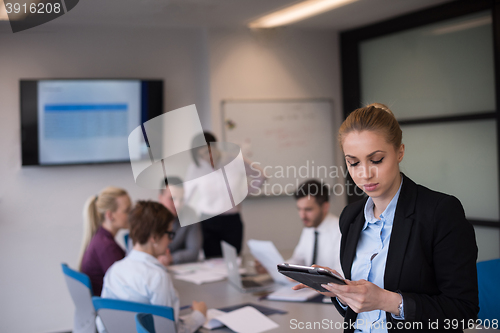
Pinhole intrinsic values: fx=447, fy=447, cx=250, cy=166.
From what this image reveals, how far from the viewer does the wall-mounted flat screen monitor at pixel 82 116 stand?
3.48 metres

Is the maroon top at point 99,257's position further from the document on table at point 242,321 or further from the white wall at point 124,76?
the white wall at point 124,76

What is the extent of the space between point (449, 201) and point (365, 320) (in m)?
0.42

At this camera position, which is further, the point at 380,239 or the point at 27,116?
the point at 27,116

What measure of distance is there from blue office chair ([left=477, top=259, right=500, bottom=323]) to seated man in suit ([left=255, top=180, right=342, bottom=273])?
77 centimetres

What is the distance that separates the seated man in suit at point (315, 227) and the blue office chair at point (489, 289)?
2.52 ft

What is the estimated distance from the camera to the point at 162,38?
3934 millimetres

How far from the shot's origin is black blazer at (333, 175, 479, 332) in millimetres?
1047

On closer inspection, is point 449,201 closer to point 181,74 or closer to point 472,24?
point 472,24

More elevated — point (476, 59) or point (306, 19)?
point (306, 19)

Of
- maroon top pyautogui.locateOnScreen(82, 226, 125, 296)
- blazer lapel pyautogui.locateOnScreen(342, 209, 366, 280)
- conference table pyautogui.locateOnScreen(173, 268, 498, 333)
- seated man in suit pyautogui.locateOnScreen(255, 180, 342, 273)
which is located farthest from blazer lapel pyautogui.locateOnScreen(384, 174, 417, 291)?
maroon top pyautogui.locateOnScreen(82, 226, 125, 296)

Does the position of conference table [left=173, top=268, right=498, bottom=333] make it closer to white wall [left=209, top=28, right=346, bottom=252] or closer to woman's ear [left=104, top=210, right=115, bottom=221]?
woman's ear [left=104, top=210, right=115, bottom=221]

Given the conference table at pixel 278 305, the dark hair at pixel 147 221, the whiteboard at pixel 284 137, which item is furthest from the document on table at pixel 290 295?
the whiteboard at pixel 284 137

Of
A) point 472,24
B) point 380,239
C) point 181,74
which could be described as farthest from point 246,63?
point 380,239

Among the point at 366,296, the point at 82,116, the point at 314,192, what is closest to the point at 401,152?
the point at 366,296
